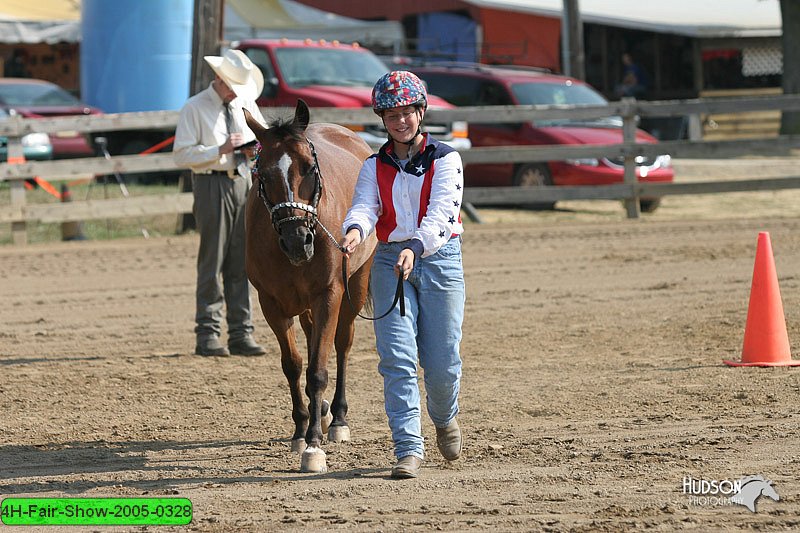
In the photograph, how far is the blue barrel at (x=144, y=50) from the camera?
850 inches

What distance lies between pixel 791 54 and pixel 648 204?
13897 mm

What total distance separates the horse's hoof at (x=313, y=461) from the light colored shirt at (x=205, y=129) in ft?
10.8

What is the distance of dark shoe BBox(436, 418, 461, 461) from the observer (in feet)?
19.4

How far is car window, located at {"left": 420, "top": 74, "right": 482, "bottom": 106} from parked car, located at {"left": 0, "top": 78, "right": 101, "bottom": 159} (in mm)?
5874

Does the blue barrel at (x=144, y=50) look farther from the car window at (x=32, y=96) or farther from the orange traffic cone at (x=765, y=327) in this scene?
the orange traffic cone at (x=765, y=327)

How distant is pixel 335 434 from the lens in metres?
6.78

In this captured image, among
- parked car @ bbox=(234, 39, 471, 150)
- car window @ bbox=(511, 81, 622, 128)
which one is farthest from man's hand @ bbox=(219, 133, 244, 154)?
car window @ bbox=(511, 81, 622, 128)

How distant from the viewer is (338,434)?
6.78m

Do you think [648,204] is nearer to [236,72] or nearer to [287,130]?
[236,72]

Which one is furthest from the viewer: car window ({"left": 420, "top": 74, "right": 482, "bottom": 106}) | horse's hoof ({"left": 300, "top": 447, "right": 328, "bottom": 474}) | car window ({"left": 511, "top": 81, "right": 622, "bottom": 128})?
car window ({"left": 420, "top": 74, "right": 482, "bottom": 106})

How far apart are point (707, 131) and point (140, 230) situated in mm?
19648

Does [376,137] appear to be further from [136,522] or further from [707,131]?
[707,131]

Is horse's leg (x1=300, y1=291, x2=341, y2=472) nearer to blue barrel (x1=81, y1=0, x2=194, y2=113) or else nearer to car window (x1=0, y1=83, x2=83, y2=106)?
blue barrel (x1=81, y1=0, x2=194, y2=113)

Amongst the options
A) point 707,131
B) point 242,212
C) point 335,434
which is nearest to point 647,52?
point 707,131
